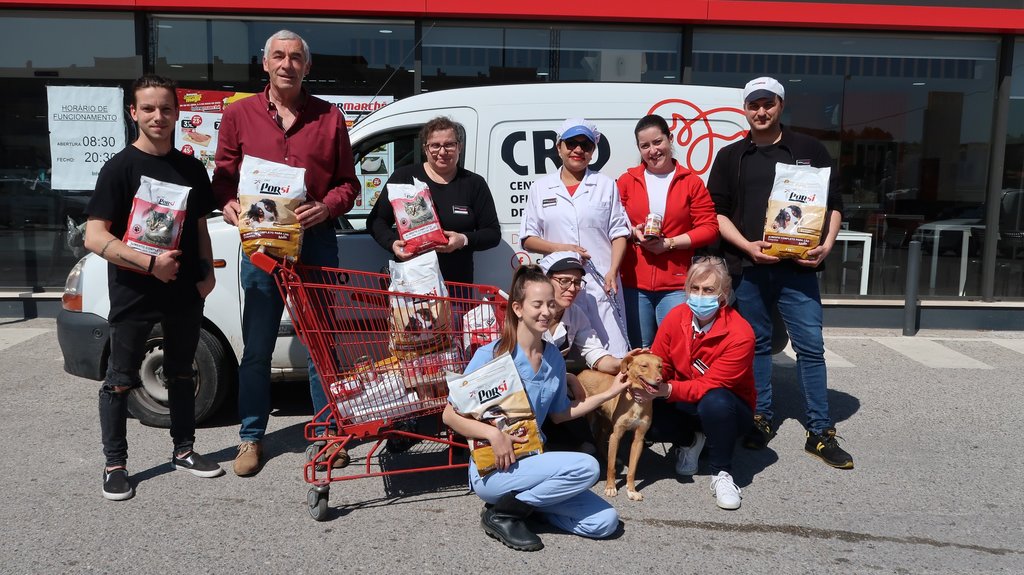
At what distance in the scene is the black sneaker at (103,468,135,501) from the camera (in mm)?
3791

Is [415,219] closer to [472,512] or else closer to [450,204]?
[450,204]

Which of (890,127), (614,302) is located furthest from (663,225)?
(890,127)

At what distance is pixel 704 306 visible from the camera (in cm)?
400

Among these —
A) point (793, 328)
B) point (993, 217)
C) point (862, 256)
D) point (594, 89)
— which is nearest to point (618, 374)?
point (793, 328)

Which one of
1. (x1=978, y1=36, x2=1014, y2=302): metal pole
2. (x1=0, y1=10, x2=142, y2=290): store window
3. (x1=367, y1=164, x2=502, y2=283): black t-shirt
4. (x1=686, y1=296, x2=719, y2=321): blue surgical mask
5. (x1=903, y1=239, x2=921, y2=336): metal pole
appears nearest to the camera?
(x1=686, y1=296, x2=719, y2=321): blue surgical mask

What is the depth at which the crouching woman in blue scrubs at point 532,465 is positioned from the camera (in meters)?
3.33

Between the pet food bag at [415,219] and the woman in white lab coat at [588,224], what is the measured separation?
22.8 inches

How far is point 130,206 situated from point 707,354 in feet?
9.78

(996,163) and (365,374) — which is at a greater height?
(996,163)

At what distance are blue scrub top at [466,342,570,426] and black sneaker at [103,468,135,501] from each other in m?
1.84

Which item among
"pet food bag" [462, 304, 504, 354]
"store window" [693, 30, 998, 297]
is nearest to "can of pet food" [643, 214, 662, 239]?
"pet food bag" [462, 304, 504, 354]

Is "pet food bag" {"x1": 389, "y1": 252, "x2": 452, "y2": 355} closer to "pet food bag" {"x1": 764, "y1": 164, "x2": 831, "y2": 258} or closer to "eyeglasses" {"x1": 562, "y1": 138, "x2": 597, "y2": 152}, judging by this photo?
"eyeglasses" {"x1": 562, "y1": 138, "x2": 597, "y2": 152}

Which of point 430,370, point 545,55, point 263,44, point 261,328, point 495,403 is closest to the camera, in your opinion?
point 495,403

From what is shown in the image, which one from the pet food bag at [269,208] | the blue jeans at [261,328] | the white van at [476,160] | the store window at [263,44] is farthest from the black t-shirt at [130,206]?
the store window at [263,44]
